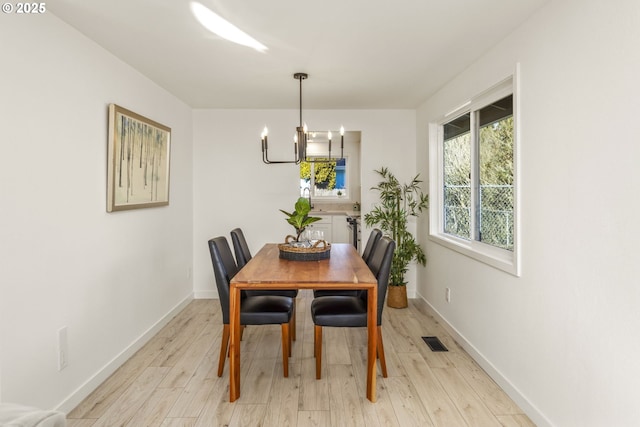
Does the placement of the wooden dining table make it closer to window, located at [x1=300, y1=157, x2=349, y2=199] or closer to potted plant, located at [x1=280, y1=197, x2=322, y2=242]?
potted plant, located at [x1=280, y1=197, x2=322, y2=242]

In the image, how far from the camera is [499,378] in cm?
242

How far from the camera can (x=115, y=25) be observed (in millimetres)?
2205

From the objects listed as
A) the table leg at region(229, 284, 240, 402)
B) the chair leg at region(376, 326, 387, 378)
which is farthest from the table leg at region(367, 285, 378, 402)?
the table leg at region(229, 284, 240, 402)

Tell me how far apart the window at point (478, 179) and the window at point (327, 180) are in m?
3.47

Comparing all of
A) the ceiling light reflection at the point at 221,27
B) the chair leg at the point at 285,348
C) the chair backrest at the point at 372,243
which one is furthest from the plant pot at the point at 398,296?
the ceiling light reflection at the point at 221,27

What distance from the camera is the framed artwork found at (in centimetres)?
258

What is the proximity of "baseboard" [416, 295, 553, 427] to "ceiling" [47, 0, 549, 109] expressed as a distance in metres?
2.17

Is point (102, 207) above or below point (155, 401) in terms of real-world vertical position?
above

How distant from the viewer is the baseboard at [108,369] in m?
2.15

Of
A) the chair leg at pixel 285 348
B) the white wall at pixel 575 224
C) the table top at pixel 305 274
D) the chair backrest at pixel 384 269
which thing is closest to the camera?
the white wall at pixel 575 224

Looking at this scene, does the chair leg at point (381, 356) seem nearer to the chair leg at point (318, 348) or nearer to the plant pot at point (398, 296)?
the chair leg at point (318, 348)

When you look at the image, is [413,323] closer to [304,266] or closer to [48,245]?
[304,266]

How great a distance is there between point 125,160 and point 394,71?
7.22 feet

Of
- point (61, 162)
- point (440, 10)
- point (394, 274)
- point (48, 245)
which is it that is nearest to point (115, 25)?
point (61, 162)
